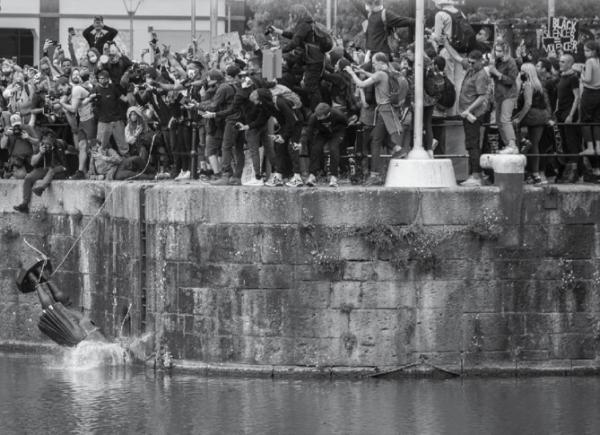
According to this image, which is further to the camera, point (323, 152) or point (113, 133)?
point (113, 133)

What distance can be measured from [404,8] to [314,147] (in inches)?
870

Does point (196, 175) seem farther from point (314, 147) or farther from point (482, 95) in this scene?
point (482, 95)

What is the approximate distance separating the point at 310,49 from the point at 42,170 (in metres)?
5.55

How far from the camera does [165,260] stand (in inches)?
947

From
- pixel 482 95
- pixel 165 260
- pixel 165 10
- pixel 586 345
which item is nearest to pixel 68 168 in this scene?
pixel 165 260

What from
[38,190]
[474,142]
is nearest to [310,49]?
[474,142]

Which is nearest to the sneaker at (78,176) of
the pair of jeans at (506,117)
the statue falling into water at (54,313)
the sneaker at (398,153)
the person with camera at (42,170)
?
the person with camera at (42,170)

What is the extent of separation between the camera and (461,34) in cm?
2561

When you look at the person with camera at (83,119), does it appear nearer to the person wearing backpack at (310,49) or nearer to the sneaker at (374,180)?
the person wearing backpack at (310,49)

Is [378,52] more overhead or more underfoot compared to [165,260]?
more overhead

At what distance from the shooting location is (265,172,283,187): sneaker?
23641 millimetres

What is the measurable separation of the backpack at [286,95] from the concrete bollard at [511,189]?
125 inches

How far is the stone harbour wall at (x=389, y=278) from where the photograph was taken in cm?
Answer: 2306

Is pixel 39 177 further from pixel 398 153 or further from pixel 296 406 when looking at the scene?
pixel 296 406
